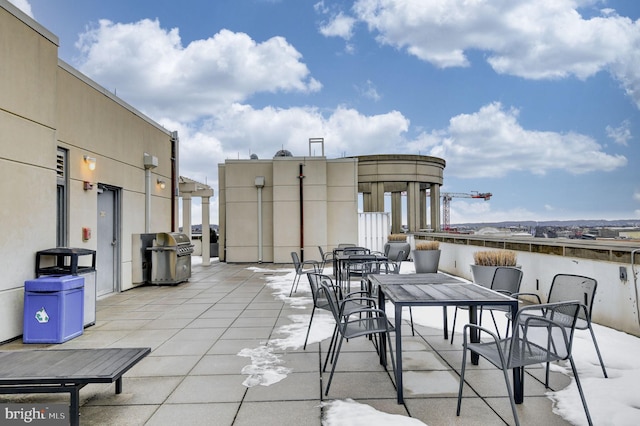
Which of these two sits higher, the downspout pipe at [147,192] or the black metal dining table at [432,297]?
the downspout pipe at [147,192]

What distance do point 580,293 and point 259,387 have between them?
2847 millimetres

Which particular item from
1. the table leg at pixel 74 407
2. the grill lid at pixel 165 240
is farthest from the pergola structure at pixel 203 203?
the table leg at pixel 74 407

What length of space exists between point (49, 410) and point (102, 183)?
18.3ft

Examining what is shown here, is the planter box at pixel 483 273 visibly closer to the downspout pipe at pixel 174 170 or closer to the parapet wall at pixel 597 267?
the parapet wall at pixel 597 267

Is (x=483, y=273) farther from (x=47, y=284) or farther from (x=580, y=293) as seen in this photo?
(x=47, y=284)

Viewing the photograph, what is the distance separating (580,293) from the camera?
331cm

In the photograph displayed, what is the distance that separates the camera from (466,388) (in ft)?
9.93

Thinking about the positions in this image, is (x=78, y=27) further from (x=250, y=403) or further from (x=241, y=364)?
(x=250, y=403)

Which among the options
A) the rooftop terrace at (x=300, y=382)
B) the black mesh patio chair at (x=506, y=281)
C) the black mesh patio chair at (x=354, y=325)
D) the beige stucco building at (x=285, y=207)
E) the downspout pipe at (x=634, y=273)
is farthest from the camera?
the beige stucco building at (x=285, y=207)

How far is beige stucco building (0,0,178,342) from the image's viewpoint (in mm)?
4500

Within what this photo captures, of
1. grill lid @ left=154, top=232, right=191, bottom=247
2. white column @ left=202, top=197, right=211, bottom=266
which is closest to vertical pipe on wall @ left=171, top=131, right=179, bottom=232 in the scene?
grill lid @ left=154, top=232, right=191, bottom=247

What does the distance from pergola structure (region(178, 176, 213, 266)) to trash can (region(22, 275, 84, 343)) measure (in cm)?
853

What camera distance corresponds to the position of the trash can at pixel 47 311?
4453mm

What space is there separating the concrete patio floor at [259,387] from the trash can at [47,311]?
162 mm
